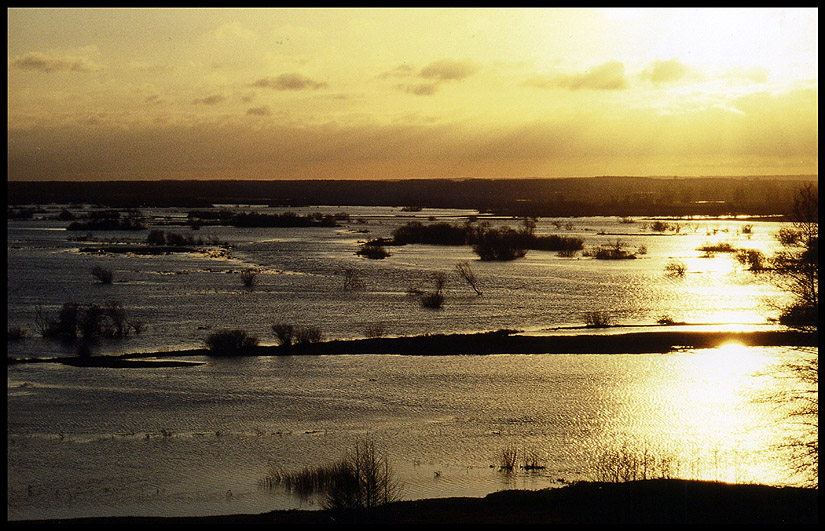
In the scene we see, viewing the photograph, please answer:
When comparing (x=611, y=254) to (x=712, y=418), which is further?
(x=611, y=254)

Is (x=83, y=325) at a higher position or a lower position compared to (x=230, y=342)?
higher

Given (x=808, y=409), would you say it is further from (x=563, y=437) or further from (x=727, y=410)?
(x=563, y=437)

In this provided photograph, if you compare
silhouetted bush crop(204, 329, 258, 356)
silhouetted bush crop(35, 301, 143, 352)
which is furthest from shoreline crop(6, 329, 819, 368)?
silhouetted bush crop(35, 301, 143, 352)

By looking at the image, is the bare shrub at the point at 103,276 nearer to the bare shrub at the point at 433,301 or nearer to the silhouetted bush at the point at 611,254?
the bare shrub at the point at 433,301

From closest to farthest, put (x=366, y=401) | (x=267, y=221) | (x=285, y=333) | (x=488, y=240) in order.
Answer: (x=366, y=401) < (x=285, y=333) < (x=488, y=240) < (x=267, y=221)

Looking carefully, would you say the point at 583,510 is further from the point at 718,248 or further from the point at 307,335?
the point at 718,248

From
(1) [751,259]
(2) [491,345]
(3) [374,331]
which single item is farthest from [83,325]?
(1) [751,259]
